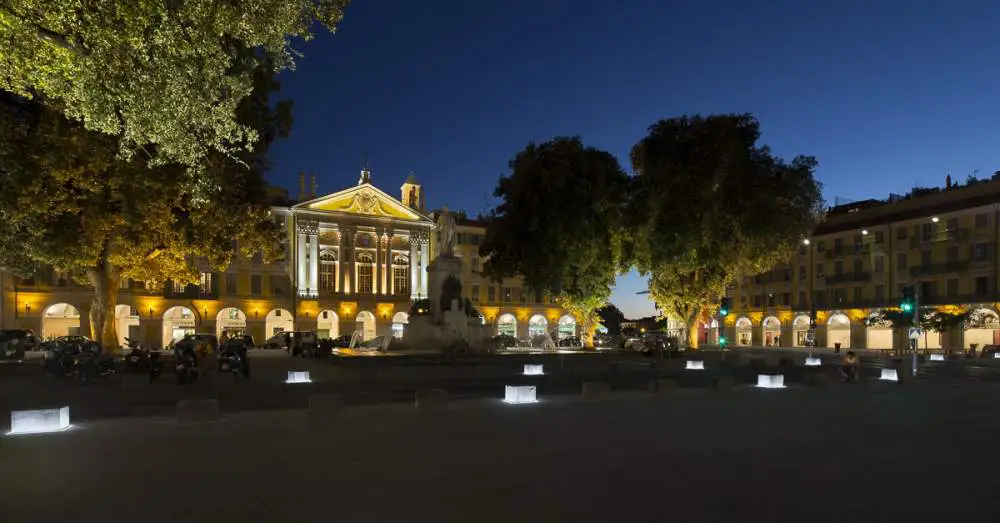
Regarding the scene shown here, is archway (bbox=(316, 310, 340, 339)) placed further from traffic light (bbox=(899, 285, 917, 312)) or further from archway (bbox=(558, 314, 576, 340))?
traffic light (bbox=(899, 285, 917, 312))

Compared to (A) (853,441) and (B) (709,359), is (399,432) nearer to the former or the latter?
(A) (853,441)

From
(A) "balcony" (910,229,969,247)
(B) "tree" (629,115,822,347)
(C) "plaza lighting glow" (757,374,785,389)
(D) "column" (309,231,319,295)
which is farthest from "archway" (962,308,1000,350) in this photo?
(D) "column" (309,231,319,295)

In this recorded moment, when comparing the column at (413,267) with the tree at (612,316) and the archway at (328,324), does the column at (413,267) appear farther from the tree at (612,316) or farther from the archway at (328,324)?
the tree at (612,316)

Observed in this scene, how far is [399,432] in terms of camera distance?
12.6m

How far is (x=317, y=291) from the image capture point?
7581 cm

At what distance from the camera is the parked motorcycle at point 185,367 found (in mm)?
21938

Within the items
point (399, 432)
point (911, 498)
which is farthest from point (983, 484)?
point (399, 432)

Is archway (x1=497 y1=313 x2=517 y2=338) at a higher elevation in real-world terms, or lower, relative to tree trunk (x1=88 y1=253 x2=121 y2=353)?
lower

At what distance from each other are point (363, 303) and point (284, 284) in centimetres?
858

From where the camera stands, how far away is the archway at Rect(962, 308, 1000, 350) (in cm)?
5494

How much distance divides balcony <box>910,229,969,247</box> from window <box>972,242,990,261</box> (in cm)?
102

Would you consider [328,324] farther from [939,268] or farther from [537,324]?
[939,268]

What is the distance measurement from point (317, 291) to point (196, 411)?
63.3m

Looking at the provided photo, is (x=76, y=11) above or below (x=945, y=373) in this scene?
above
